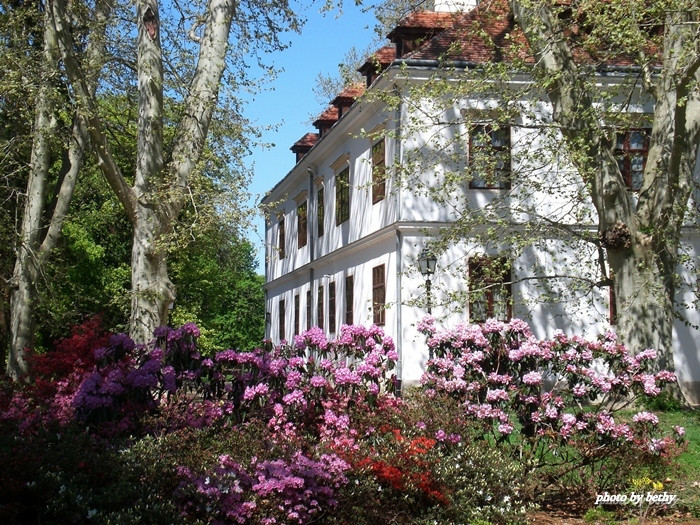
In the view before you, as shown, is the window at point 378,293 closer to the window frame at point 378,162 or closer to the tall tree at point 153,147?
the window frame at point 378,162

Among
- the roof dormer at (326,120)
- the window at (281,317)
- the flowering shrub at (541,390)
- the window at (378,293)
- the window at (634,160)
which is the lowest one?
the flowering shrub at (541,390)

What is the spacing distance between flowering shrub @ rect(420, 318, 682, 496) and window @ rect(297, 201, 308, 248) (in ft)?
81.4

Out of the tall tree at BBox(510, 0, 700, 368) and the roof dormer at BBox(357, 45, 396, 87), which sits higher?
the roof dormer at BBox(357, 45, 396, 87)

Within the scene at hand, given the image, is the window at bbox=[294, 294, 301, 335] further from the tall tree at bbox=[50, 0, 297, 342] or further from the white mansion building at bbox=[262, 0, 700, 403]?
the tall tree at bbox=[50, 0, 297, 342]

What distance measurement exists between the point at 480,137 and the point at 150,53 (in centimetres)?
559

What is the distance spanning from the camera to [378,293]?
23.6 m

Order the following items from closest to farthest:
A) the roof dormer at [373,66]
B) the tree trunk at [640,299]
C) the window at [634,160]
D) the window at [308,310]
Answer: the tree trunk at [640,299], the window at [634,160], the roof dormer at [373,66], the window at [308,310]

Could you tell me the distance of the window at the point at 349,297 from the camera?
2612 cm

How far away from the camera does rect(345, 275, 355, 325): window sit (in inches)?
1028

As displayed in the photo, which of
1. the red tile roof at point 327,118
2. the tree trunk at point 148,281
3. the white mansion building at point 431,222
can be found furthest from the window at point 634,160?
the tree trunk at point 148,281

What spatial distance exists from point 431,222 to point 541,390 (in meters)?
13.6

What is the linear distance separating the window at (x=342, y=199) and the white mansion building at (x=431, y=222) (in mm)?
58

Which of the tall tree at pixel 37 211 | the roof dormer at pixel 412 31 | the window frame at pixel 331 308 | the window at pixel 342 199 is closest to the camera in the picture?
the tall tree at pixel 37 211

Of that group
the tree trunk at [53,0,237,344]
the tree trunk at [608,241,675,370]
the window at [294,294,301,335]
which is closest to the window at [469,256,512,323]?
the tree trunk at [608,241,675,370]
